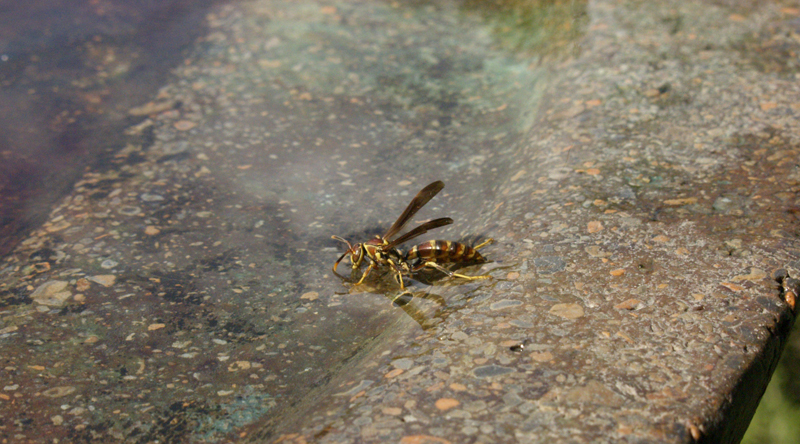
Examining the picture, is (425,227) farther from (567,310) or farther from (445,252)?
(567,310)

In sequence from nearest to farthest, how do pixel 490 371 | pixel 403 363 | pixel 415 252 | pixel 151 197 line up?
1. pixel 490 371
2. pixel 403 363
3. pixel 415 252
4. pixel 151 197

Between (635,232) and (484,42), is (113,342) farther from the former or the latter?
(484,42)

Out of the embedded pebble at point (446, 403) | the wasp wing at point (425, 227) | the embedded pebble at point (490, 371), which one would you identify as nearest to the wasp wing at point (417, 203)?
the wasp wing at point (425, 227)

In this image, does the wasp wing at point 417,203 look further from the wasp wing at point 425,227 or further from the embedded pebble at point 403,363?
the embedded pebble at point 403,363

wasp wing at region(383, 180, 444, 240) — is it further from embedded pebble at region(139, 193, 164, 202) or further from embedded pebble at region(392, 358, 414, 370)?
embedded pebble at region(139, 193, 164, 202)

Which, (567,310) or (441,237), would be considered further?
(441,237)

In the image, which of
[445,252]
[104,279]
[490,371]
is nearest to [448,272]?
[445,252]
